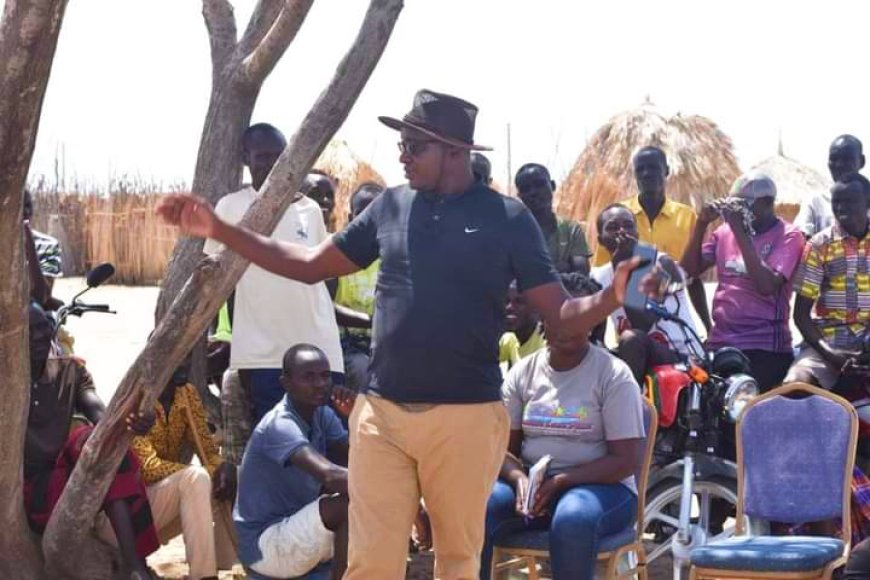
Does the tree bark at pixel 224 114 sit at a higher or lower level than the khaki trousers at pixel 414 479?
higher

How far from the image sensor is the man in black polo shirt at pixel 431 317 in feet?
16.3

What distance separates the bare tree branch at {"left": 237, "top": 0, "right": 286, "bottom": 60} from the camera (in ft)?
25.9

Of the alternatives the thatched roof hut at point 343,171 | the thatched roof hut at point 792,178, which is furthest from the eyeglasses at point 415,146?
the thatched roof hut at point 792,178

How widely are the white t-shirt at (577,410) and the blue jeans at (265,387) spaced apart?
4.03 ft

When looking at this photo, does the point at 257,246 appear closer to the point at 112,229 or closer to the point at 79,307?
the point at 79,307

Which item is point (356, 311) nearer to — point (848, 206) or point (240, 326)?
point (240, 326)

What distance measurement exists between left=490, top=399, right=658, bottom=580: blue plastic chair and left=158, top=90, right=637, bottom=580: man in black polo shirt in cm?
101

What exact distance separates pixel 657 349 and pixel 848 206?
1153mm

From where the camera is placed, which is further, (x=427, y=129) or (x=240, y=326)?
(x=240, y=326)

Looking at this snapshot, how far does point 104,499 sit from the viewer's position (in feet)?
22.3

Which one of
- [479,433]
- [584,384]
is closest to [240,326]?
[584,384]

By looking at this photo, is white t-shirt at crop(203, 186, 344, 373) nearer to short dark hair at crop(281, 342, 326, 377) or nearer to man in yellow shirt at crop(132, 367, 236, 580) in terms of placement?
man in yellow shirt at crop(132, 367, 236, 580)

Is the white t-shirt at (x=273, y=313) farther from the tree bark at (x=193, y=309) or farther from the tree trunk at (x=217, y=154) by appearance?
the tree bark at (x=193, y=309)

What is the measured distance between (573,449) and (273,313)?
1.74 meters
